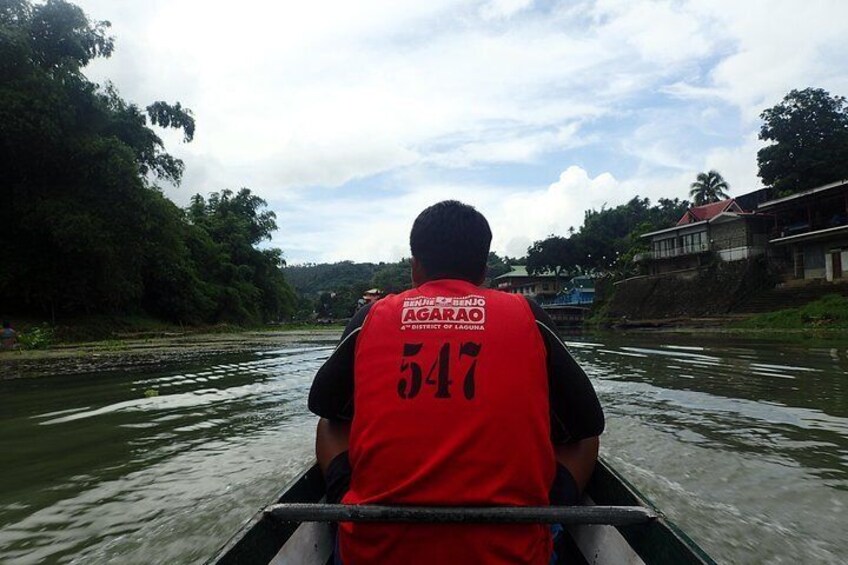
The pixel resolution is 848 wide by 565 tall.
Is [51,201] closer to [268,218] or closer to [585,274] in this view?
[268,218]

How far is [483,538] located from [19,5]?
25.0 m

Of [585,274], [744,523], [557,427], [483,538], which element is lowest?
[744,523]

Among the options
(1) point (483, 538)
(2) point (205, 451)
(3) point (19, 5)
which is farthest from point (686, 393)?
(3) point (19, 5)

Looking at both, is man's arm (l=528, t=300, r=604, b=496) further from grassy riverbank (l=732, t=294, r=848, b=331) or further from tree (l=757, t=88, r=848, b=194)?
tree (l=757, t=88, r=848, b=194)

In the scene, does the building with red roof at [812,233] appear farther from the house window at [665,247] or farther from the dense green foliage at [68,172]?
the dense green foliage at [68,172]

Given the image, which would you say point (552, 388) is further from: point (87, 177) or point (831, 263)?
point (831, 263)

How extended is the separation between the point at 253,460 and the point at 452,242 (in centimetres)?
371

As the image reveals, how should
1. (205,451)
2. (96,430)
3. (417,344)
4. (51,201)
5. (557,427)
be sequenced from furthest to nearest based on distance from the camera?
(51,201) < (96,430) < (205,451) < (557,427) < (417,344)

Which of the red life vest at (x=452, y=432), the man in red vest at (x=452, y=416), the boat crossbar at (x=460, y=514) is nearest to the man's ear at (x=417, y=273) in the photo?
the man in red vest at (x=452, y=416)

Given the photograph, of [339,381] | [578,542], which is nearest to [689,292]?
[578,542]

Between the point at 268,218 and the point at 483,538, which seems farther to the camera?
the point at 268,218

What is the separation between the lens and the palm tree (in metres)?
52.8

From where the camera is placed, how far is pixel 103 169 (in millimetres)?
20062

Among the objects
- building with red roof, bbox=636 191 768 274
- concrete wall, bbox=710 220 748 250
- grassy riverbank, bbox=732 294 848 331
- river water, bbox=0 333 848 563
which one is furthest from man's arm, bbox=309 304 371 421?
concrete wall, bbox=710 220 748 250
